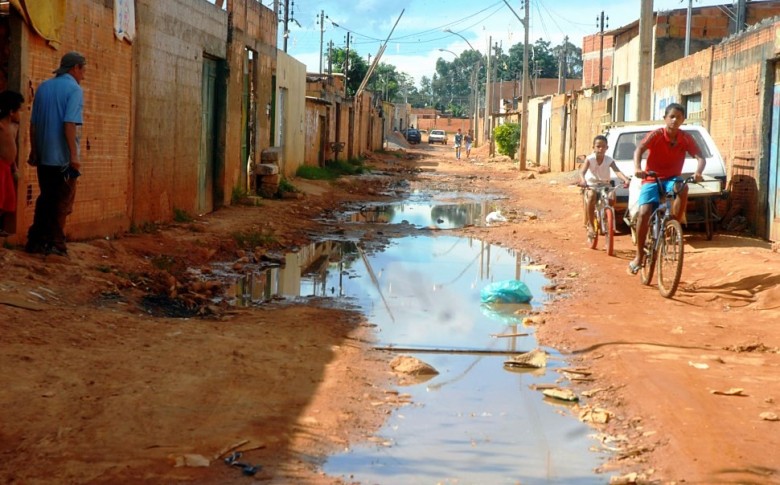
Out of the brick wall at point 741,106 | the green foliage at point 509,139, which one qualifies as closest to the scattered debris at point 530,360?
the brick wall at point 741,106

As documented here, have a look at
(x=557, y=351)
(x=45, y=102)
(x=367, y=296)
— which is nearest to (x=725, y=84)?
(x=367, y=296)

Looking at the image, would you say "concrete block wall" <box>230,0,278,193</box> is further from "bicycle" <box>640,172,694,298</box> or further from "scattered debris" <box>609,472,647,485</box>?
"scattered debris" <box>609,472,647,485</box>

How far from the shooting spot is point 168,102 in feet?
43.3

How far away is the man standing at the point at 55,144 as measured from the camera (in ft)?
27.1

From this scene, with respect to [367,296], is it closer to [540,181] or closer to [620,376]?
[620,376]

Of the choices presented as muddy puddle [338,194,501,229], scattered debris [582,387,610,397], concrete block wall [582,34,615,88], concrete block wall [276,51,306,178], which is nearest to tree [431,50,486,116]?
concrete block wall [582,34,615,88]

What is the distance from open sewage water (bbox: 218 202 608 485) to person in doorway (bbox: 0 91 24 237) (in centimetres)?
224

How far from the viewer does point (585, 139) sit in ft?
110

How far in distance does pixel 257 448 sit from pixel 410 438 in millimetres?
880

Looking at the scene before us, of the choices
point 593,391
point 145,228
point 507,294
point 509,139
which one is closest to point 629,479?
point 593,391

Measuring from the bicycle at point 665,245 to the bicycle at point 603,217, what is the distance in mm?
2298

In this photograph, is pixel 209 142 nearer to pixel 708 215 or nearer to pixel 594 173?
pixel 594 173

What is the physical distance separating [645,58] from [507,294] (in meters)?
9.72

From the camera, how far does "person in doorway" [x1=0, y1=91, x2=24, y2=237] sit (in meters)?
7.78
